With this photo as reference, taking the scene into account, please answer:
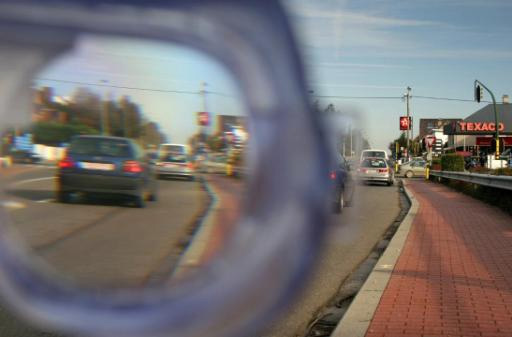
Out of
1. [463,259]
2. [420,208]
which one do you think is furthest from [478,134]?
[463,259]

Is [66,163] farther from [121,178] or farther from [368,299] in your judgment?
[368,299]

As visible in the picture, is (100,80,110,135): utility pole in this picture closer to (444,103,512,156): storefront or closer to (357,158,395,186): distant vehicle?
(357,158,395,186): distant vehicle

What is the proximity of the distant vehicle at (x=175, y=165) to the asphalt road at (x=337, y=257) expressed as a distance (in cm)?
42

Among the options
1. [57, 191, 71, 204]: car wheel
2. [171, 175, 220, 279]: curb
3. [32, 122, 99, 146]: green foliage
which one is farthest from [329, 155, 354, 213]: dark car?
[57, 191, 71, 204]: car wheel

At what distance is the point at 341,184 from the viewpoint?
1476mm

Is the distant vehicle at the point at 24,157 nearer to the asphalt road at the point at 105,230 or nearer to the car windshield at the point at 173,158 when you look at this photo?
the asphalt road at the point at 105,230

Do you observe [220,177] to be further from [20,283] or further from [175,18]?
[20,283]

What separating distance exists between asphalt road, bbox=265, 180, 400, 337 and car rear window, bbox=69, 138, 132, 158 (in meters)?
0.59

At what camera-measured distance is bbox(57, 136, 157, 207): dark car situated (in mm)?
1463

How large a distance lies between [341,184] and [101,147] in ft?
2.13

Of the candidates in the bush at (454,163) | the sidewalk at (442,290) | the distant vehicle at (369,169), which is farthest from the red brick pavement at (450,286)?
the bush at (454,163)

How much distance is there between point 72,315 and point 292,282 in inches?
23.4

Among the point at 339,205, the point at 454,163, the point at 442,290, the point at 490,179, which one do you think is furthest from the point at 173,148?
the point at 454,163

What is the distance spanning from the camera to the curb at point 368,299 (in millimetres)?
4219
